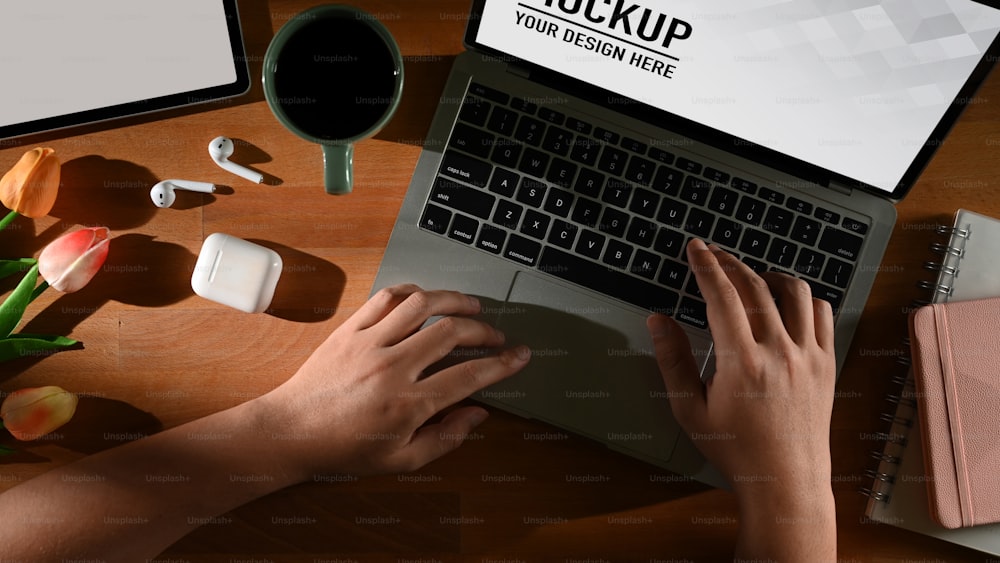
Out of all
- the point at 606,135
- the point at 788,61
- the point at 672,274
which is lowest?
the point at 672,274

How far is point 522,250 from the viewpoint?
2.45 ft

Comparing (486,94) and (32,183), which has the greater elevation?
(486,94)

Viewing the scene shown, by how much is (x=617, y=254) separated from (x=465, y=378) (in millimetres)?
219

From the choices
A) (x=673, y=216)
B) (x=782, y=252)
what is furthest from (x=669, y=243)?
(x=782, y=252)

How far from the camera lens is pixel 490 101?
742mm

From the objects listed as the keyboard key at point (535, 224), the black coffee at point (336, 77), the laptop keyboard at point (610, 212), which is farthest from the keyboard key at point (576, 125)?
the black coffee at point (336, 77)

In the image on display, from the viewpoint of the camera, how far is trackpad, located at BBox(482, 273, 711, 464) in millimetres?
753

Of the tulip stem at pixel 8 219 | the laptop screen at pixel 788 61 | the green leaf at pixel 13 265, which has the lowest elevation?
the green leaf at pixel 13 265

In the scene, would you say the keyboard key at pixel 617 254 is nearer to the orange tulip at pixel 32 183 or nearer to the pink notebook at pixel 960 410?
the pink notebook at pixel 960 410

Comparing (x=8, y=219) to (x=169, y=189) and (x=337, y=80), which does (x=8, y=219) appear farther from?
(x=337, y=80)

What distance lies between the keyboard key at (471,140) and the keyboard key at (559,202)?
0.09 meters

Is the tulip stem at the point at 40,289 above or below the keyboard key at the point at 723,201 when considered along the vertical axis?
below

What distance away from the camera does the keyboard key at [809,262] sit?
76 centimetres

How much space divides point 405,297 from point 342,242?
0.35ft
